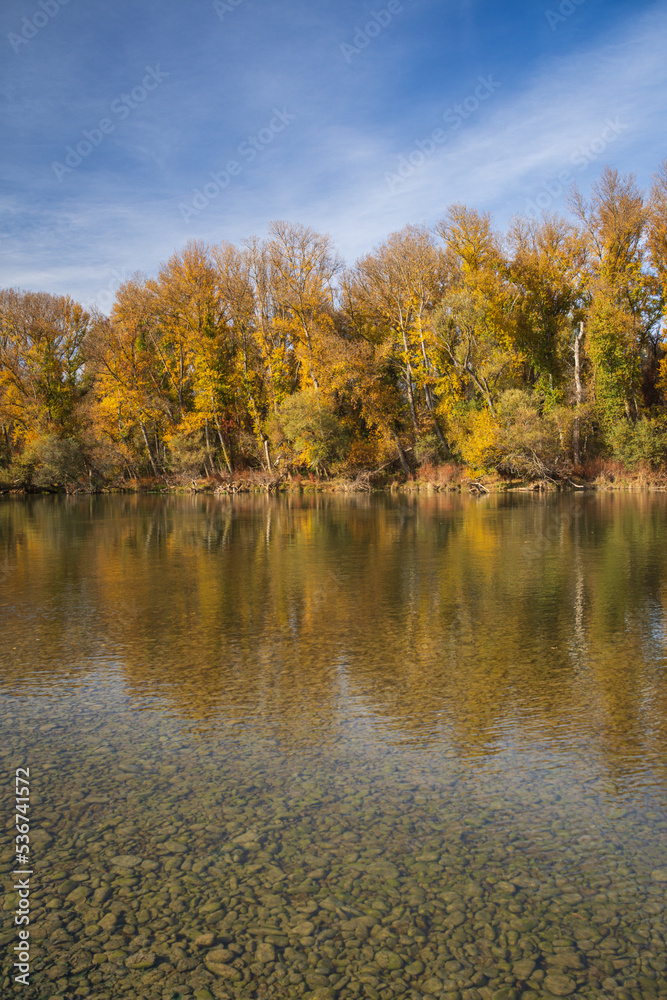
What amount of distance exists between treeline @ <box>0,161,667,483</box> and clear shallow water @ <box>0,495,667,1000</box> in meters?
31.6

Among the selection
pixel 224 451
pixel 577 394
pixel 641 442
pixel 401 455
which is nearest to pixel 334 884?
pixel 641 442

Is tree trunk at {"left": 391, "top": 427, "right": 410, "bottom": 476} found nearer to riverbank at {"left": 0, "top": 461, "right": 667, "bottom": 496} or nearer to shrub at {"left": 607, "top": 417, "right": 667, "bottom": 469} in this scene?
riverbank at {"left": 0, "top": 461, "right": 667, "bottom": 496}

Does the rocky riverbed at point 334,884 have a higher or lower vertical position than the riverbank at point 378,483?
lower

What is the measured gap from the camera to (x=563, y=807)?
466 cm

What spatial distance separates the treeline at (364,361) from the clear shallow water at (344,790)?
31611 mm

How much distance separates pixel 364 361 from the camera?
152ft

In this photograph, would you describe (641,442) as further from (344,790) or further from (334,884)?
(334,884)

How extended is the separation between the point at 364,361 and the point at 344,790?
140 feet

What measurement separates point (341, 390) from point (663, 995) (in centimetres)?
4529

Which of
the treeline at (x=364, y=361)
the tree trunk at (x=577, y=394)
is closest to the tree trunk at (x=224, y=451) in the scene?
the treeline at (x=364, y=361)

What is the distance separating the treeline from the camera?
4175 cm

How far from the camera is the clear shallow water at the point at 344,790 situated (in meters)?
3.38

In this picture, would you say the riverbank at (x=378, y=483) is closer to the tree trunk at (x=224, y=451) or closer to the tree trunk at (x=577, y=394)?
the tree trunk at (x=224, y=451)

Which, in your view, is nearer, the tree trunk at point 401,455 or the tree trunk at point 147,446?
the tree trunk at point 401,455
